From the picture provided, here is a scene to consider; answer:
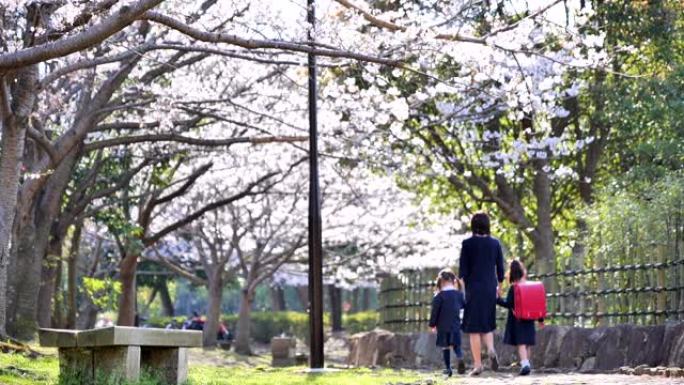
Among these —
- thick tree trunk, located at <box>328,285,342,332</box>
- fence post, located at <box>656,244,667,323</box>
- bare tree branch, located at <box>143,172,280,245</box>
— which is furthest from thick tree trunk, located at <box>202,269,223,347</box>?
fence post, located at <box>656,244,667,323</box>

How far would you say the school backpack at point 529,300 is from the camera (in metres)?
13.5

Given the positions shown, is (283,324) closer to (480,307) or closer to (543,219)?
(543,219)

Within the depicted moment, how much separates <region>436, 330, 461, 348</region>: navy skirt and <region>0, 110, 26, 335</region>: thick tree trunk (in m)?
5.26

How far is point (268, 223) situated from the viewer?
113ft

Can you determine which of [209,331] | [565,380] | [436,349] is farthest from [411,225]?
[565,380]

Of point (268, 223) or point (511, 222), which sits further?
point (268, 223)

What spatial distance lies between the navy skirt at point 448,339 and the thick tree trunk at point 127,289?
490 inches

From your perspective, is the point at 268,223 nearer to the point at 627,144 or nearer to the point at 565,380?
the point at 627,144

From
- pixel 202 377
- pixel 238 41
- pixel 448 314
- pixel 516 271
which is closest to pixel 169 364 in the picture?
pixel 202 377

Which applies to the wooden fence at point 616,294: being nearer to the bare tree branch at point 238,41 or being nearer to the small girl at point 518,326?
the small girl at point 518,326

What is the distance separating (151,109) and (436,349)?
575cm

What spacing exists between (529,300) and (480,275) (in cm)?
65

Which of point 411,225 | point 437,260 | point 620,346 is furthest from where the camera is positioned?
point 411,225

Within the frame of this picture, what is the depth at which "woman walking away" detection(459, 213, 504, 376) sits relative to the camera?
13.2 meters
